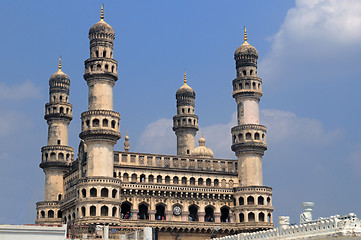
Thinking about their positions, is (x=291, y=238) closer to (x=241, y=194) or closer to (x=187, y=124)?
(x=241, y=194)

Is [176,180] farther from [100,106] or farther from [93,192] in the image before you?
[100,106]

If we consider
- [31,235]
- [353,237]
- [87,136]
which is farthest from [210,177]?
[353,237]

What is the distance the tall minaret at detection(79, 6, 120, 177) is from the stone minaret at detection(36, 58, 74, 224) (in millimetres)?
13477

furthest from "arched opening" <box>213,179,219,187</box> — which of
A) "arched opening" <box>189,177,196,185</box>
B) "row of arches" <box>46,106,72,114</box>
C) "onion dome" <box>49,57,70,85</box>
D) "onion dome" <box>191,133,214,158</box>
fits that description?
"onion dome" <box>49,57,70,85</box>

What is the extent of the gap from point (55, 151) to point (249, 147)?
1015 inches

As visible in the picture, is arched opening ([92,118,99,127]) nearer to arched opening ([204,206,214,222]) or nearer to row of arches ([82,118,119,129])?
row of arches ([82,118,119,129])

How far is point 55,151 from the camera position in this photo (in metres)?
87.2

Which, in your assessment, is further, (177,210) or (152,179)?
(177,210)

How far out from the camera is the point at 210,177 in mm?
81938

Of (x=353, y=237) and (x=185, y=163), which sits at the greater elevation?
(x=185, y=163)

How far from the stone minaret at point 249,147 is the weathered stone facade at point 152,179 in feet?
0.39

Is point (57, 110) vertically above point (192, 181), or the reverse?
point (57, 110)

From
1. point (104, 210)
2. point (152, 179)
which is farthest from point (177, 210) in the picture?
point (104, 210)

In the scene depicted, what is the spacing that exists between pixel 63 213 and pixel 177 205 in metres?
14.9
